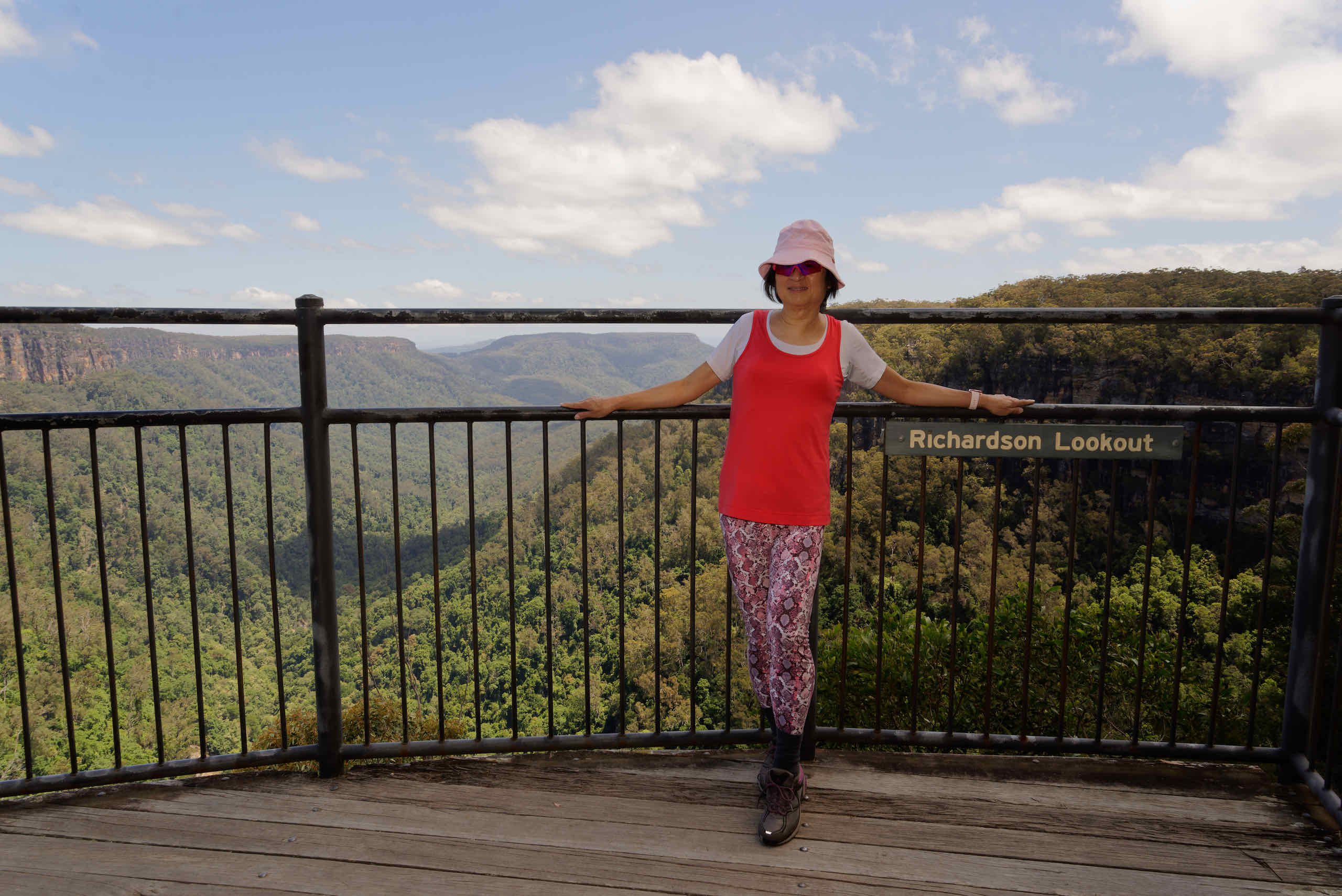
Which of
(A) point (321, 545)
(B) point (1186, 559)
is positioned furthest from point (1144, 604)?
(A) point (321, 545)

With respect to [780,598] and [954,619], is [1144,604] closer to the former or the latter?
[954,619]

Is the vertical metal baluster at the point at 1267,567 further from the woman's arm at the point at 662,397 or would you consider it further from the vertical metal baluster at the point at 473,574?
the vertical metal baluster at the point at 473,574

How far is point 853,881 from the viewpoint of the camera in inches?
71.3

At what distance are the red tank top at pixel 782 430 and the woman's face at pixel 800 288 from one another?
0.28 feet

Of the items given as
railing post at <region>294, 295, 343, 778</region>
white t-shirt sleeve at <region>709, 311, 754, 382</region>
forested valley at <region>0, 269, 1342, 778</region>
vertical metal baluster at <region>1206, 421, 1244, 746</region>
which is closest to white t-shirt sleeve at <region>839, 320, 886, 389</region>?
white t-shirt sleeve at <region>709, 311, 754, 382</region>

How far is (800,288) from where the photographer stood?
1992mm

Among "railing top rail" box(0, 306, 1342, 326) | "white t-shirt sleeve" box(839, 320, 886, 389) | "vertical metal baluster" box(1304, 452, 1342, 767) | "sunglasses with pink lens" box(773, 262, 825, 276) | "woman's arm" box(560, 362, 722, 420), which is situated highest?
"sunglasses with pink lens" box(773, 262, 825, 276)

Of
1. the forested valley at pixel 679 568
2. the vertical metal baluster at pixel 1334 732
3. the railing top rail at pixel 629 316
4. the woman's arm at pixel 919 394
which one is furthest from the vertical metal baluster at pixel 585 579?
the forested valley at pixel 679 568

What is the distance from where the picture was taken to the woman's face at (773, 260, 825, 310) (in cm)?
199

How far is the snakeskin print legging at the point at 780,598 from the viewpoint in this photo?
2033 millimetres

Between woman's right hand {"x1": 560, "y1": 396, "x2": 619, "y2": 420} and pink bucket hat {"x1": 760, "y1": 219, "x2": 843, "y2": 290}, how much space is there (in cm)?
50

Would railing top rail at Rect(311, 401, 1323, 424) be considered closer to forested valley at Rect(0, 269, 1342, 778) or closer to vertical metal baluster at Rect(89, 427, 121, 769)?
vertical metal baluster at Rect(89, 427, 121, 769)

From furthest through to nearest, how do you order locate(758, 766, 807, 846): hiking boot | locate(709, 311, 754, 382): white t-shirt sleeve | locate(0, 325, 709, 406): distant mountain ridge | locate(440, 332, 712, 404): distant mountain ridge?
locate(440, 332, 712, 404): distant mountain ridge
locate(0, 325, 709, 406): distant mountain ridge
locate(709, 311, 754, 382): white t-shirt sleeve
locate(758, 766, 807, 846): hiking boot

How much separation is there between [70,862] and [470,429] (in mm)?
1331
